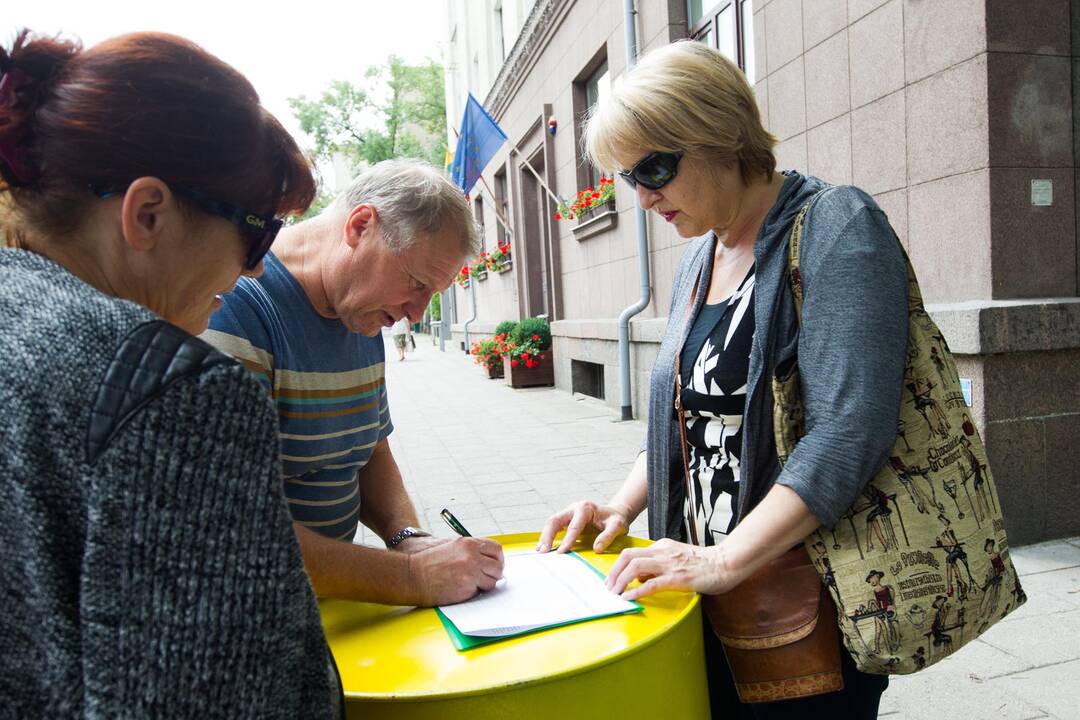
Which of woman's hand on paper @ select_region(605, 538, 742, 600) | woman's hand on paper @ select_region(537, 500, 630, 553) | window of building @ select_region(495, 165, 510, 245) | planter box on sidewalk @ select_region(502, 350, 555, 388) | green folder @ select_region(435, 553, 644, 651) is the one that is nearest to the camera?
green folder @ select_region(435, 553, 644, 651)

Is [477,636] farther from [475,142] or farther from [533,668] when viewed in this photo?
[475,142]

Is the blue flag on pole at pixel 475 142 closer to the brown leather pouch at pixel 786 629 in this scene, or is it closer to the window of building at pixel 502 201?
the window of building at pixel 502 201

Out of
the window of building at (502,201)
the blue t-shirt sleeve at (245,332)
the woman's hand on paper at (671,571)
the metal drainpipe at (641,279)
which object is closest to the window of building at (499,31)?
the window of building at (502,201)

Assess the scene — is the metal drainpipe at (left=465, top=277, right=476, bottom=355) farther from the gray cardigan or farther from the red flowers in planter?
the gray cardigan

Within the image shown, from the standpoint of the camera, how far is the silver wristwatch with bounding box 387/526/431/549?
178 centimetres

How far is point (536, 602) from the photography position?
4.53ft

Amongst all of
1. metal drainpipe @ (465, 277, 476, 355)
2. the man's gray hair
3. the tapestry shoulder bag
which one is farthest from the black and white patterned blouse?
metal drainpipe @ (465, 277, 476, 355)

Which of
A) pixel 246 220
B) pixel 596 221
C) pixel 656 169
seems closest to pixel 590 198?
pixel 596 221

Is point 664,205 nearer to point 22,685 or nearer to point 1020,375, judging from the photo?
point 22,685

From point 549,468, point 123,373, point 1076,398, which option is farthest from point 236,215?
point 549,468

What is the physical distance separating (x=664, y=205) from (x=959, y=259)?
2.54 meters

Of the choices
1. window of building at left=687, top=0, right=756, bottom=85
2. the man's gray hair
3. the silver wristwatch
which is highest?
window of building at left=687, top=0, right=756, bottom=85

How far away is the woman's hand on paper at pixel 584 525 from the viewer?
1685mm

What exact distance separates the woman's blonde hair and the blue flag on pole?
9.44m
